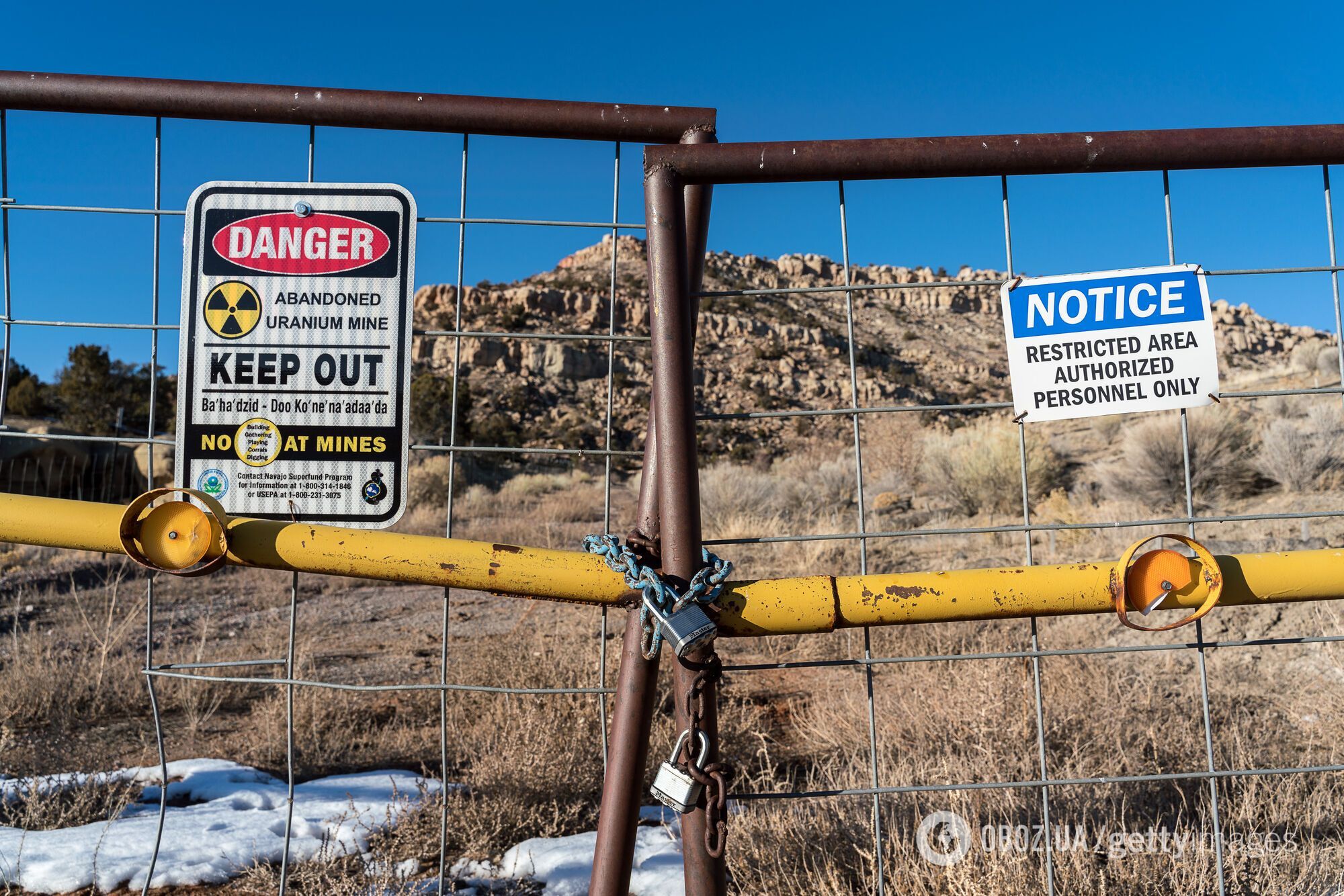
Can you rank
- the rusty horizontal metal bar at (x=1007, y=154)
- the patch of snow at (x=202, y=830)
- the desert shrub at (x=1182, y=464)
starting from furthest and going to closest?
the desert shrub at (x=1182, y=464)
the patch of snow at (x=202, y=830)
the rusty horizontal metal bar at (x=1007, y=154)

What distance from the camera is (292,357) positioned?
78.1 inches

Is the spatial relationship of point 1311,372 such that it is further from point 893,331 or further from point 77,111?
point 893,331

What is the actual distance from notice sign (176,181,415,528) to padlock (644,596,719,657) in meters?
0.72

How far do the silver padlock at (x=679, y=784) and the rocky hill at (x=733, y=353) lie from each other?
1024 inches

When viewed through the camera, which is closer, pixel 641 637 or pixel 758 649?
pixel 641 637

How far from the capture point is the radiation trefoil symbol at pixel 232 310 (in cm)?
199

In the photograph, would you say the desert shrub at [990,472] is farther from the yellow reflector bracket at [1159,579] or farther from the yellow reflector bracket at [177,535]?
the yellow reflector bracket at [177,535]

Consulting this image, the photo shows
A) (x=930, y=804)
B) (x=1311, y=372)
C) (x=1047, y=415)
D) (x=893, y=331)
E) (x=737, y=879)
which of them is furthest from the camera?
(x=893, y=331)

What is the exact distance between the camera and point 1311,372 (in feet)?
58.2

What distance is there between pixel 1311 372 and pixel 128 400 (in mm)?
32992

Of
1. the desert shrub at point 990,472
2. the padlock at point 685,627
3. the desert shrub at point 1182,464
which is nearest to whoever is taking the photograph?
the padlock at point 685,627

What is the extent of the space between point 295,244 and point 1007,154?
1561mm

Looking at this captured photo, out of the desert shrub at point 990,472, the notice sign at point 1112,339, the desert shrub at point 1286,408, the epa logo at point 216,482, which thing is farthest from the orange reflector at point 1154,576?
the desert shrub at point 1286,408

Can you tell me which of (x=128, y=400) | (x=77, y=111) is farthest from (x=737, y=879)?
(x=128, y=400)
